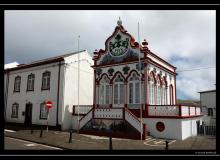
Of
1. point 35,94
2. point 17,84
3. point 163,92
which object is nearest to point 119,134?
point 163,92

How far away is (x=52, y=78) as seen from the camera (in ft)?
70.3

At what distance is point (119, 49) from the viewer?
18906 millimetres

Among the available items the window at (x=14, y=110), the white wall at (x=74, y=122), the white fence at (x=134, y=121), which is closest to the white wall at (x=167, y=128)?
the white fence at (x=134, y=121)

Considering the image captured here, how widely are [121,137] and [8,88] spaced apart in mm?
17810

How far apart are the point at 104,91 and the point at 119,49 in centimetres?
410

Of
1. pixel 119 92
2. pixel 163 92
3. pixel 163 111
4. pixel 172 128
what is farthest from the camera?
pixel 163 92

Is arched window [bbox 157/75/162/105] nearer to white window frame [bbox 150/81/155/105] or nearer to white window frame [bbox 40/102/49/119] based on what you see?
white window frame [bbox 150/81/155/105]

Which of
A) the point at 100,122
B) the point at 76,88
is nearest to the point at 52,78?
the point at 76,88

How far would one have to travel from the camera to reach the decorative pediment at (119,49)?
17984 mm

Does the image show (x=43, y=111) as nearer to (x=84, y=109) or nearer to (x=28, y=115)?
(x=28, y=115)

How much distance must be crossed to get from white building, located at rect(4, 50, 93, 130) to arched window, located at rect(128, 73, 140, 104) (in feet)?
21.2

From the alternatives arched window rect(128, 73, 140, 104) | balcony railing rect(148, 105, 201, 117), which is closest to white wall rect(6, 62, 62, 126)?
arched window rect(128, 73, 140, 104)
